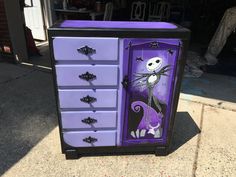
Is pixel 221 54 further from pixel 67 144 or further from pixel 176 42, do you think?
pixel 67 144

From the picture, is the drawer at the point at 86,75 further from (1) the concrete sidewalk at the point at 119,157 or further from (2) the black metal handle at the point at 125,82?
(1) the concrete sidewalk at the point at 119,157

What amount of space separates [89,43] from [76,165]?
1318mm

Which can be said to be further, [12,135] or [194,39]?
[194,39]

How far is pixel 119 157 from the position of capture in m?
2.70

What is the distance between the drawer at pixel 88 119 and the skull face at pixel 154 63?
23.3 inches

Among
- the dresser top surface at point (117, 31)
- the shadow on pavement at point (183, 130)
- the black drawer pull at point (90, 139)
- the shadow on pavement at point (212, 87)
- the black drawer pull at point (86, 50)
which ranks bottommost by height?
the shadow on pavement at point (183, 130)

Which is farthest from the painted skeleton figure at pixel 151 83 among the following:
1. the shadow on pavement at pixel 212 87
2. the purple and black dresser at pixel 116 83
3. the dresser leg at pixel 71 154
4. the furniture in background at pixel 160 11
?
the furniture in background at pixel 160 11

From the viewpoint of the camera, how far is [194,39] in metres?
8.51

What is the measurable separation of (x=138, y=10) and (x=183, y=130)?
6.45 metres

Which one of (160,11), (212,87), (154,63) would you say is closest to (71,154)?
(154,63)

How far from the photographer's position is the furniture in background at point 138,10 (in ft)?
28.3

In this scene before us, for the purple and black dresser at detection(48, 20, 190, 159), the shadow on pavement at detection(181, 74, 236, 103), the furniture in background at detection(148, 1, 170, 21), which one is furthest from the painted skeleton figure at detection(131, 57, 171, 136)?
the furniture in background at detection(148, 1, 170, 21)

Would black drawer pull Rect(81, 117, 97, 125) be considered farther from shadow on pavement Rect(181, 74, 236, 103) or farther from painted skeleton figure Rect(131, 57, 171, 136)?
shadow on pavement Rect(181, 74, 236, 103)

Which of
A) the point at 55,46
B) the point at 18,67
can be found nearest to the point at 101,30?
the point at 55,46
